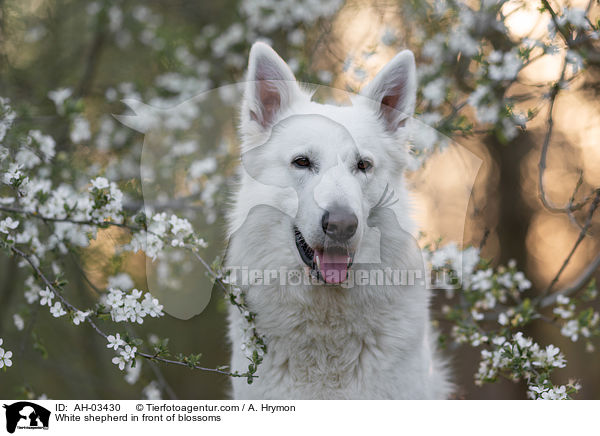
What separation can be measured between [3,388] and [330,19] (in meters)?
6.11

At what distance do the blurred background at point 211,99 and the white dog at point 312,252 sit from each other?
1.18 ft

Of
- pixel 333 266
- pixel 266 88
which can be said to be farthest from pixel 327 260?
pixel 266 88

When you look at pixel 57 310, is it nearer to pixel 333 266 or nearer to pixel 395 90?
pixel 333 266

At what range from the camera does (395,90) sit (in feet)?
9.62

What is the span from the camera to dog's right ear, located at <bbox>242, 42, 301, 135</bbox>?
9.02 ft

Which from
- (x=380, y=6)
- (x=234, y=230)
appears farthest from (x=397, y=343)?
(x=380, y=6)

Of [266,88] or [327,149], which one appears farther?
[266,88]

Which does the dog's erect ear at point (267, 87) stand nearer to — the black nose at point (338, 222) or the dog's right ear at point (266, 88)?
the dog's right ear at point (266, 88)

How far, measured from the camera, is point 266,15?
16.0ft
